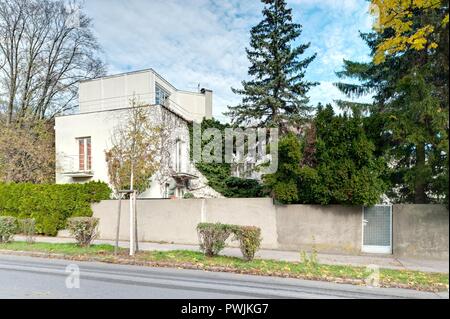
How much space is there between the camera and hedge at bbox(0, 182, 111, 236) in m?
14.5

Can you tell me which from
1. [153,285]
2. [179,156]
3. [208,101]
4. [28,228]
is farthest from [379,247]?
[208,101]

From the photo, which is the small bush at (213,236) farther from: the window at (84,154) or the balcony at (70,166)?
the window at (84,154)

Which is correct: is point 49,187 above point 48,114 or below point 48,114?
below

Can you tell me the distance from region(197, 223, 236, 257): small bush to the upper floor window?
44.3 feet

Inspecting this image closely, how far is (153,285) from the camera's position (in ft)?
19.9

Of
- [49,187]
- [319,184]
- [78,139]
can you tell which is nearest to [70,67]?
[78,139]

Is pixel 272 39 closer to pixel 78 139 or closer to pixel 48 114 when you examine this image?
pixel 78 139

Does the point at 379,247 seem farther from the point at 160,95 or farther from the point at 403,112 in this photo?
the point at 160,95

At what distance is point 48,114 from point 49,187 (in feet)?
41.7

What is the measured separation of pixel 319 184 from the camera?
→ 425 inches

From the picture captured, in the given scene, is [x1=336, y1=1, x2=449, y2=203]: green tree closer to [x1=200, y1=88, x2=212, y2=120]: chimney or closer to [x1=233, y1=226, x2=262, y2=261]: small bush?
[x1=233, y1=226, x2=262, y2=261]: small bush

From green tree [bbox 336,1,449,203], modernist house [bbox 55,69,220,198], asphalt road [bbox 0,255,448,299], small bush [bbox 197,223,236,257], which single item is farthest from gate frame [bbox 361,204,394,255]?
modernist house [bbox 55,69,220,198]
